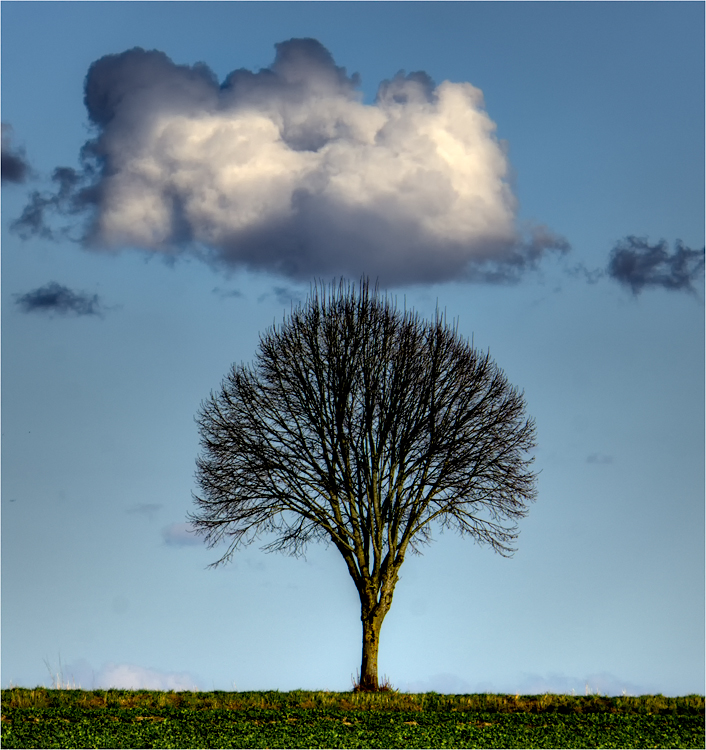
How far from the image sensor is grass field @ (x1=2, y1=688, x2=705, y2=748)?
16.8 metres

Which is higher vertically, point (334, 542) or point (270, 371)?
point (270, 371)

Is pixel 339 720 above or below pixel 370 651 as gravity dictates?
below

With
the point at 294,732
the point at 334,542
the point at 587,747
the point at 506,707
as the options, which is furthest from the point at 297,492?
the point at 587,747

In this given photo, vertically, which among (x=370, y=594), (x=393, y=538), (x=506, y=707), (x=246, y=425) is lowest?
(x=506, y=707)

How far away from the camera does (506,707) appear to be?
22.3 m

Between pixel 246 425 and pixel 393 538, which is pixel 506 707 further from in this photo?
pixel 246 425

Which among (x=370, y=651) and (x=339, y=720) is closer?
(x=339, y=720)

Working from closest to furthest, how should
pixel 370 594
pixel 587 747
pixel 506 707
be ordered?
pixel 587 747 < pixel 506 707 < pixel 370 594

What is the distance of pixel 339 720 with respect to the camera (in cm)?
1953

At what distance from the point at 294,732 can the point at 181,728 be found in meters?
2.36

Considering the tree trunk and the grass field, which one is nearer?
the grass field

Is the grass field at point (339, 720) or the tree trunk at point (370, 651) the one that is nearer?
the grass field at point (339, 720)

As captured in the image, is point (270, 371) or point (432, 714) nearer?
point (432, 714)

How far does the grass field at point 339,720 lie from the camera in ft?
55.2
